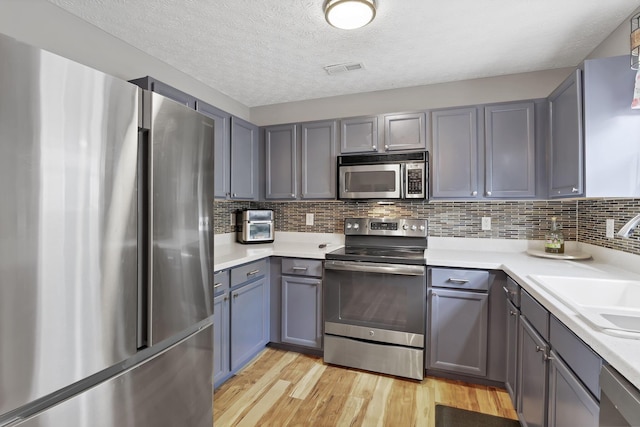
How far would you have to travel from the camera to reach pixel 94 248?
36.8 inches

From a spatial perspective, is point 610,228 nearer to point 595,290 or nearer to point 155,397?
point 595,290

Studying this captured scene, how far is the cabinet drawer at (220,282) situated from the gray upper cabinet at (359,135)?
1474mm

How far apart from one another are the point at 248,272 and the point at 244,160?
3.48 feet

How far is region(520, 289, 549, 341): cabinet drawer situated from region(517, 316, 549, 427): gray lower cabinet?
0.11 feet

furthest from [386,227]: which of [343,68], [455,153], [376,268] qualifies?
[343,68]

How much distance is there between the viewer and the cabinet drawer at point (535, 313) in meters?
1.34

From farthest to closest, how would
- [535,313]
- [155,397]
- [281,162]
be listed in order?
1. [281,162]
2. [535,313]
3. [155,397]

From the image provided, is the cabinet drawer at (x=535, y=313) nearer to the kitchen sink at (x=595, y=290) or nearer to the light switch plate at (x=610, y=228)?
the kitchen sink at (x=595, y=290)

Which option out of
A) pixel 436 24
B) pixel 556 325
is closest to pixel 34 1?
pixel 436 24

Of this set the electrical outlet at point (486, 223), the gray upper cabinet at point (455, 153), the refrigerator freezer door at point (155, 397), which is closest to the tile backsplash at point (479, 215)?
the electrical outlet at point (486, 223)

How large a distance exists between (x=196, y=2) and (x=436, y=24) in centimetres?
138

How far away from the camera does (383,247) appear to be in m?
2.83

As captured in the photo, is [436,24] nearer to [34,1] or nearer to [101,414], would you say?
[34,1]

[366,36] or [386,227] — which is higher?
[366,36]
